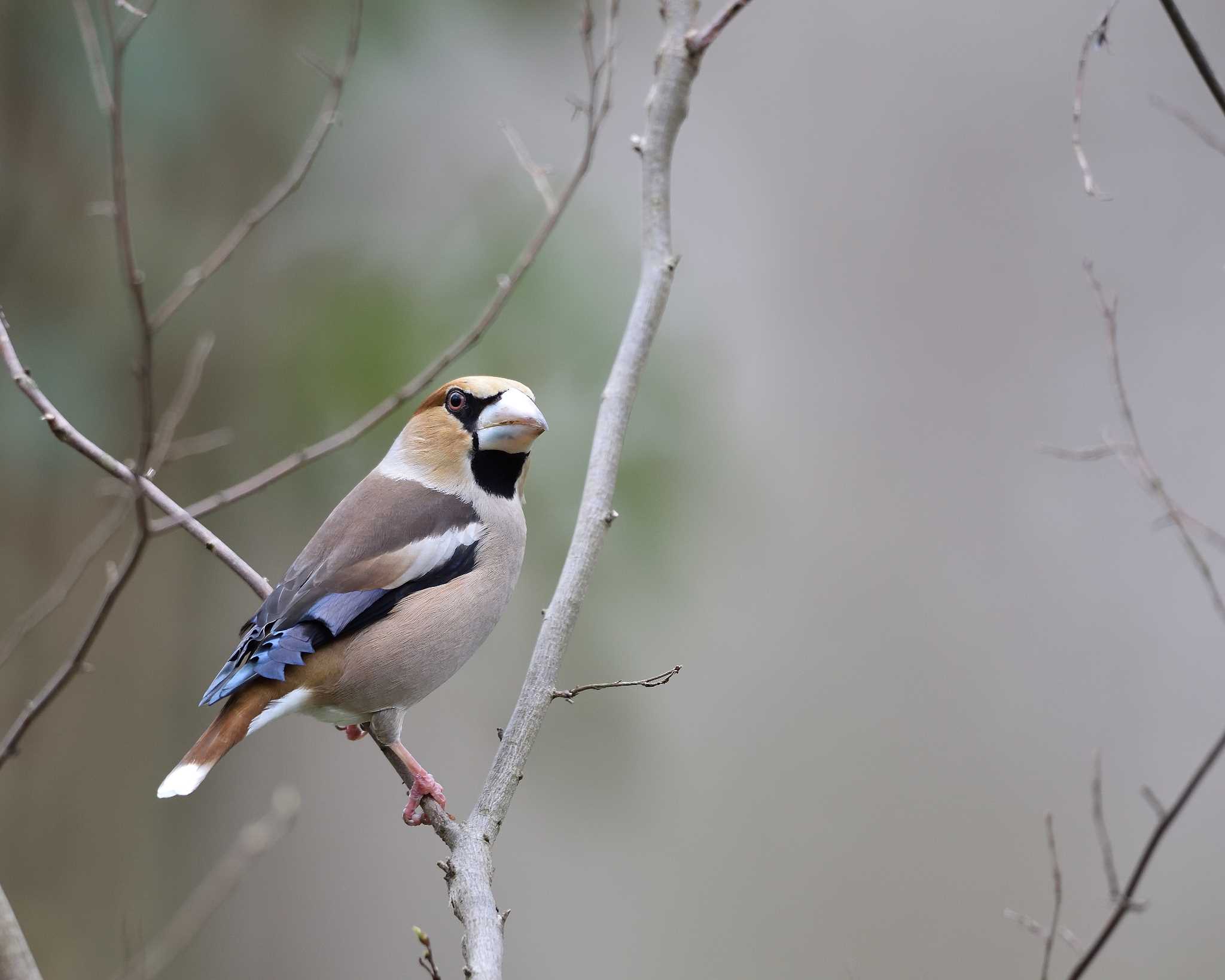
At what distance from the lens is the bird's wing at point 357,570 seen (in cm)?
186

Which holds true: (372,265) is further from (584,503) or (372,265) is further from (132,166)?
(584,503)

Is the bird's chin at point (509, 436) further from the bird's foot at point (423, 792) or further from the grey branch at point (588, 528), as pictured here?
the bird's foot at point (423, 792)

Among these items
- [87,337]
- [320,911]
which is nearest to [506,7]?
[87,337]

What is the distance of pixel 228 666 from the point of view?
187 cm

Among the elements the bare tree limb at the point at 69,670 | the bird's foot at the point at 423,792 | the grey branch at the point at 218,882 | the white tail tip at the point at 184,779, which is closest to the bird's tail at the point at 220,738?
the white tail tip at the point at 184,779

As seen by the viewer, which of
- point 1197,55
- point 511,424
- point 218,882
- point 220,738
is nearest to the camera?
point 1197,55

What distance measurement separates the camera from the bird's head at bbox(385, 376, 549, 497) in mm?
2174

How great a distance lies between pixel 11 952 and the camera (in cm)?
134

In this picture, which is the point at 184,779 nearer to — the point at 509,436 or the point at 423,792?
the point at 423,792

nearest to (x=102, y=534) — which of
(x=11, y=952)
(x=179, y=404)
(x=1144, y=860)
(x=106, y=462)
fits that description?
(x=179, y=404)

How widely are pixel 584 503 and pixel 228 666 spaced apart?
640mm

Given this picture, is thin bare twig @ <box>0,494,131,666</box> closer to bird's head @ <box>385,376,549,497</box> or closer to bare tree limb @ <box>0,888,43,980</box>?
bird's head @ <box>385,376,549,497</box>

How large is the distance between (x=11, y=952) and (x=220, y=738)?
487 mm

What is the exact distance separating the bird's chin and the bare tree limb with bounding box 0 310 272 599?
1.60 feet
